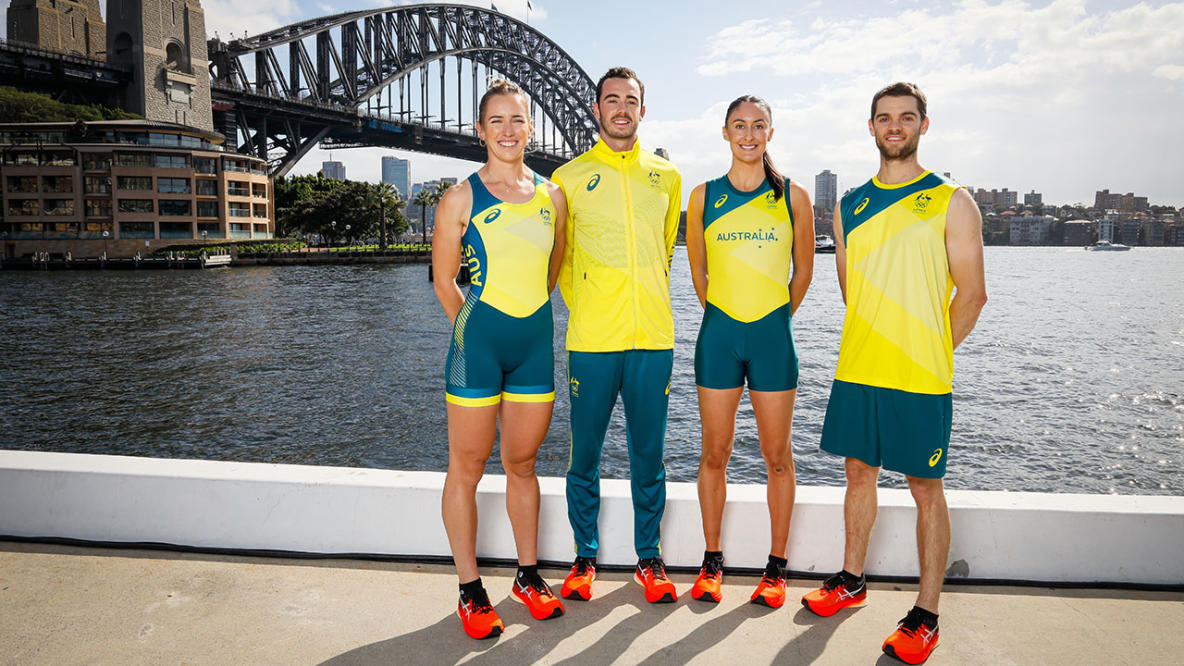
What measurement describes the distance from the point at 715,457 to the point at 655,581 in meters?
0.53

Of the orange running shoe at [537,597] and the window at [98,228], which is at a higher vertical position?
the window at [98,228]

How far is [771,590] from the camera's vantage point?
288 cm

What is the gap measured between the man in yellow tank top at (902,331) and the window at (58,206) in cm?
6657

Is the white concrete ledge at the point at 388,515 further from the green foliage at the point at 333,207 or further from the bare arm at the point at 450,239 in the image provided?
the green foliage at the point at 333,207

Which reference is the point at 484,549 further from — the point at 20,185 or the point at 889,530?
the point at 20,185

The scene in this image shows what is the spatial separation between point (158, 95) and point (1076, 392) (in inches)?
2755

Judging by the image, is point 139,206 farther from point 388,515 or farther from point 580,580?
point 580,580

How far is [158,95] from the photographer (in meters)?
64.9

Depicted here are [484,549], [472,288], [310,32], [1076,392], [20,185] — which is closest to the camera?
[472,288]

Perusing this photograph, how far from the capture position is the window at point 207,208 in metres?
59.1

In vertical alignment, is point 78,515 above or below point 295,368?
above

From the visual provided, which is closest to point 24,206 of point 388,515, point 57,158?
point 57,158

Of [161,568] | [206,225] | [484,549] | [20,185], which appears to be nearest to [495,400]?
[484,549]

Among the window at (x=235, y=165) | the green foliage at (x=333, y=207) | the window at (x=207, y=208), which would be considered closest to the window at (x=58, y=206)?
the window at (x=207, y=208)
